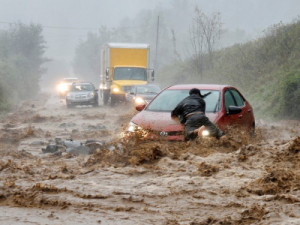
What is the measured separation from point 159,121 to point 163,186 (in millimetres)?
2713

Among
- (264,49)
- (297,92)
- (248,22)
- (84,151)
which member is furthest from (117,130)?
(248,22)

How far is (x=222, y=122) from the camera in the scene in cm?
1000

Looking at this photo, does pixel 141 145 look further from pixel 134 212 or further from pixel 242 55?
pixel 242 55

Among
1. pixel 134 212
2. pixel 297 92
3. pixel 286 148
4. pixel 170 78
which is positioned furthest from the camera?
pixel 170 78

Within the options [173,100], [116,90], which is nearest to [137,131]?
[173,100]

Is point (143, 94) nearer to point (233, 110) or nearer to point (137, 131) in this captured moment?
point (233, 110)

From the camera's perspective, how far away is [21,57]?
185 ft

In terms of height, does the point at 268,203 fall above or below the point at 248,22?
below

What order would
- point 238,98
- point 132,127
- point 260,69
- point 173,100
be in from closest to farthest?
point 132,127 → point 173,100 → point 238,98 → point 260,69

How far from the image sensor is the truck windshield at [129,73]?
2983 cm

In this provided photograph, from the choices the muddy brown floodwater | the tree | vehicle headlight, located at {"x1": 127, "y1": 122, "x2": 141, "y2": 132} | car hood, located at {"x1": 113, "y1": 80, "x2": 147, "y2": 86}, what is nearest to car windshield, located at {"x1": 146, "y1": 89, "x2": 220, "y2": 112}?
the muddy brown floodwater

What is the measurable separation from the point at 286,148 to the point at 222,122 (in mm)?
1587

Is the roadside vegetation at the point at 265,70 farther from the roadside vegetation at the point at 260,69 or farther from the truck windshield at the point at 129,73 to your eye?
the truck windshield at the point at 129,73

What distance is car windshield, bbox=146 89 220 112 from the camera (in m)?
10.5
